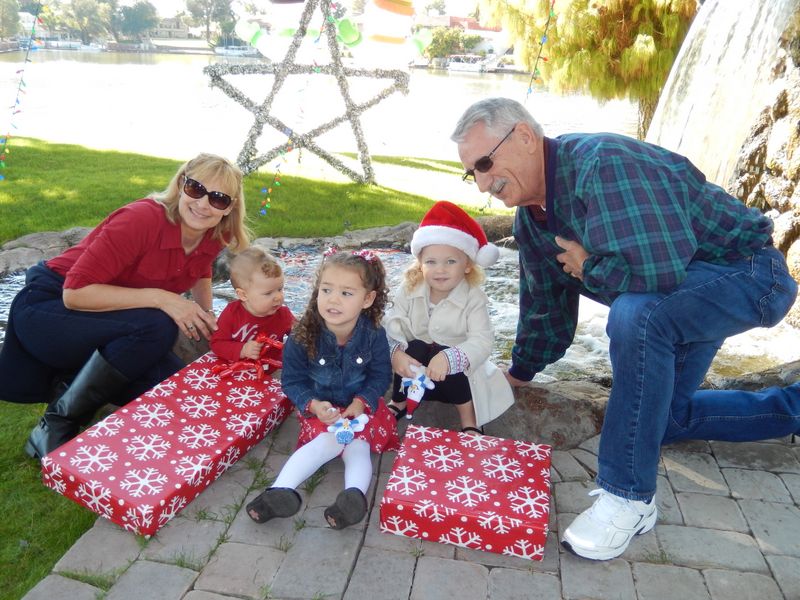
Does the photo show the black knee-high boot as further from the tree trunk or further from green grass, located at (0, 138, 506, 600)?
the tree trunk

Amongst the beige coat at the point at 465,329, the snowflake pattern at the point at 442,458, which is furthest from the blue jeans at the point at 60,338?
the snowflake pattern at the point at 442,458

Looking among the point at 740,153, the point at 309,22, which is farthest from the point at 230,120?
the point at 740,153

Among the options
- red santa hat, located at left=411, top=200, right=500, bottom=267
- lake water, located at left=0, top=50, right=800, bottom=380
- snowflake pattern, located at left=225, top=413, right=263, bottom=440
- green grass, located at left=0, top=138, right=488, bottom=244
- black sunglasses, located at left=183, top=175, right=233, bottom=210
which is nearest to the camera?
snowflake pattern, located at left=225, top=413, right=263, bottom=440

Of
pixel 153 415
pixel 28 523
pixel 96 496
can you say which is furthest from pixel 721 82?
pixel 28 523

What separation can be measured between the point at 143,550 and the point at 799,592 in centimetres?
196

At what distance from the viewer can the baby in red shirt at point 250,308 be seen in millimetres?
2834

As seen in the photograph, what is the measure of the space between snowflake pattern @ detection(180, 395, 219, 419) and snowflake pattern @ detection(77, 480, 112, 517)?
47cm

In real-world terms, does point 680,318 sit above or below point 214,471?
above

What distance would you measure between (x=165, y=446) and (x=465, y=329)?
1.23 metres

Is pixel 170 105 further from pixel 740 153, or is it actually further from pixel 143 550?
pixel 143 550

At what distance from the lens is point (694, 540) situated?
2078 mm

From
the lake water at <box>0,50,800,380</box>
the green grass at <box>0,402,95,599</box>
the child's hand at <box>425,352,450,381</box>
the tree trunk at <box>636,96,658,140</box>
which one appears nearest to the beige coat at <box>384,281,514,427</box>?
the child's hand at <box>425,352,450,381</box>

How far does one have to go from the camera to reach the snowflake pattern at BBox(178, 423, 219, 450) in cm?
232

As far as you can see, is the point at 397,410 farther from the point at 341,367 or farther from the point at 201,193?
the point at 201,193
